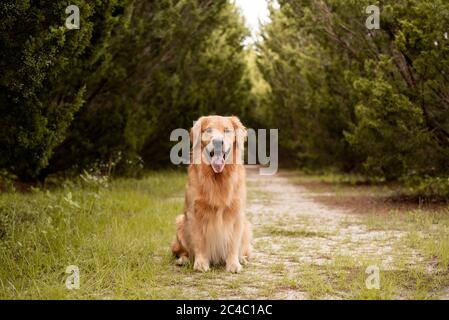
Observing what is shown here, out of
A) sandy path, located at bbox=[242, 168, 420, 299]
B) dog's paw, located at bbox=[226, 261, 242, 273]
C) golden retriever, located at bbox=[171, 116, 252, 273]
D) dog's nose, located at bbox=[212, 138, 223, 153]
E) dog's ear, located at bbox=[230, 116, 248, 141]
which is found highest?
dog's ear, located at bbox=[230, 116, 248, 141]

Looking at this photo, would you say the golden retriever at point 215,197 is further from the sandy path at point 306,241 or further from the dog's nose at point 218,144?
the sandy path at point 306,241

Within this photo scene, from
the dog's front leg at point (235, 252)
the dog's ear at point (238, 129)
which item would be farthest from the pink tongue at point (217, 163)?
the dog's front leg at point (235, 252)

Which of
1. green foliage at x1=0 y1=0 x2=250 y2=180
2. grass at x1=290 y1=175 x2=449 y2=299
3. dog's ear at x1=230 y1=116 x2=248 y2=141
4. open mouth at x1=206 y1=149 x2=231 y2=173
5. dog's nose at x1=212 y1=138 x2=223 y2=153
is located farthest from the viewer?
green foliage at x1=0 y1=0 x2=250 y2=180

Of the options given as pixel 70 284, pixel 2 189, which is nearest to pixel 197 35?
pixel 2 189

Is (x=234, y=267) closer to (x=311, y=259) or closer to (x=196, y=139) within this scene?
(x=311, y=259)

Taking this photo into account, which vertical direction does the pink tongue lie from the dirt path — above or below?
above

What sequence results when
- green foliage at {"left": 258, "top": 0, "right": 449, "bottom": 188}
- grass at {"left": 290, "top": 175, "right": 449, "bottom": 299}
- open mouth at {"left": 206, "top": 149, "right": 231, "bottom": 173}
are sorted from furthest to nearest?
green foliage at {"left": 258, "top": 0, "right": 449, "bottom": 188}, open mouth at {"left": 206, "top": 149, "right": 231, "bottom": 173}, grass at {"left": 290, "top": 175, "right": 449, "bottom": 299}

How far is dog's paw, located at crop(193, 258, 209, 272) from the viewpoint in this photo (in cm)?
513

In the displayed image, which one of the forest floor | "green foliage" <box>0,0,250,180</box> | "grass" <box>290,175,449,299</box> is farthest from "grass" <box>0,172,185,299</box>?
"grass" <box>290,175,449,299</box>

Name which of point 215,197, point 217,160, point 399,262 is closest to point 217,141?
point 217,160

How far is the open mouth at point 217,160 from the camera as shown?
5.16 metres

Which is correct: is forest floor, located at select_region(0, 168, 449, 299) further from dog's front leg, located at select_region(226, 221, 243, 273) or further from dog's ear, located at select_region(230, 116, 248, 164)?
dog's ear, located at select_region(230, 116, 248, 164)

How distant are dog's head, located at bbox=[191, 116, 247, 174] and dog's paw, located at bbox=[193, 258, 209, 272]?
2.66 feet

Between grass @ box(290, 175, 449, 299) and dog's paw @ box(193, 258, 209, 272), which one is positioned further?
dog's paw @ box(193, 258, 209, 272)
